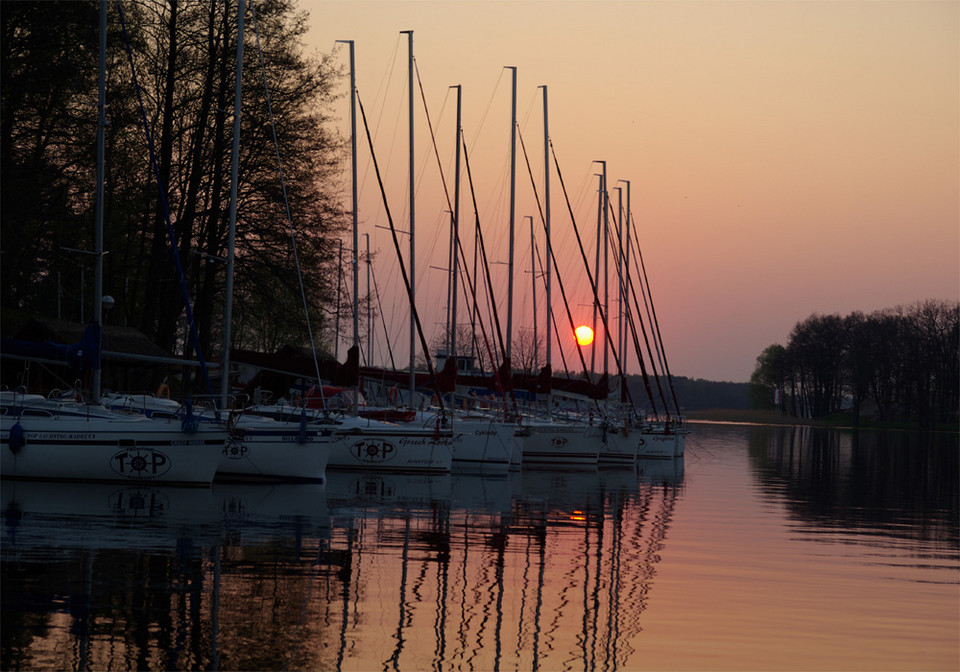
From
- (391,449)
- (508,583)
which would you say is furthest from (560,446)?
(508,583)

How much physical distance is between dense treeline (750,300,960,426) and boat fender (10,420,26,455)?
111 m

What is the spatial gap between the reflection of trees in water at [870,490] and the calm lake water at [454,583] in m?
0.32

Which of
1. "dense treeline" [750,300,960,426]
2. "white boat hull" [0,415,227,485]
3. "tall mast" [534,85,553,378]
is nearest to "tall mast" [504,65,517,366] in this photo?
"tall mast" [534,85,553,378]

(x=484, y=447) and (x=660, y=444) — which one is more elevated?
(x=484, y=447)

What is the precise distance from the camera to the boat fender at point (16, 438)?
24.8m

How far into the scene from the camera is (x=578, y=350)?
160ft

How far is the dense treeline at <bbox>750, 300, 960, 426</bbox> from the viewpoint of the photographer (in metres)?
124

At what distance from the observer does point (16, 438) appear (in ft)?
81.5

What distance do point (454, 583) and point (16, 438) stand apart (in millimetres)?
13526

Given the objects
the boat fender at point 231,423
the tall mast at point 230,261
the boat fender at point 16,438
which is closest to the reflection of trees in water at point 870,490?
the boat fender at point 231,423

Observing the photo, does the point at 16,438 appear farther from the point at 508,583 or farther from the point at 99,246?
the point at 508,583

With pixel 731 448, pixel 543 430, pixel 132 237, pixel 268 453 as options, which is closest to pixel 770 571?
pixel 268 453

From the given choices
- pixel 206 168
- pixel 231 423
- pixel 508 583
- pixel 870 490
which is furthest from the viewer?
pixel 206 168

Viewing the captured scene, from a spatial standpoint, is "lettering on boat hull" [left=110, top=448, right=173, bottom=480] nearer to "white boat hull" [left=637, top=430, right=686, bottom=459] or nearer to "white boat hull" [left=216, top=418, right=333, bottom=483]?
"white boat hull" [left=216, top=418, right=333, bottom=483]
